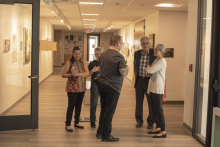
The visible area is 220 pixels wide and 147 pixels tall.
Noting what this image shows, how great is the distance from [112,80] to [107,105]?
41 cm

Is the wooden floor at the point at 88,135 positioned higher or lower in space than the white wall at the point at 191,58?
lower

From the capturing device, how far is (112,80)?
387 centimetres

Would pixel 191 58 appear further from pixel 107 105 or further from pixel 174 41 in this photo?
pixel 174 41

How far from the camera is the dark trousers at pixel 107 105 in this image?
3.90 meters

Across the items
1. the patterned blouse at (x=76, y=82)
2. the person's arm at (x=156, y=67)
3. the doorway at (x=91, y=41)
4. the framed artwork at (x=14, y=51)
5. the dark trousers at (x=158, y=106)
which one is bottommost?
the dark trousers at (x=158, y=106)

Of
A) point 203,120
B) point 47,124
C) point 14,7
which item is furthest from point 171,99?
point 14,7

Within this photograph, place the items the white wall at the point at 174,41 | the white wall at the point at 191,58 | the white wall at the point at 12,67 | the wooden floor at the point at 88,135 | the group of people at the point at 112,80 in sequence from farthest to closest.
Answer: the white wall at the point at 174,41 → the white wall at the point at 191,58 → the white wall at the point at 12,67 → the wooden floor at the point at 88,135 → the group of people at the point at 112,80

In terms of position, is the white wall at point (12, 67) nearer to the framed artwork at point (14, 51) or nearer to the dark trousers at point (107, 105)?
the framed artwork at point (14, 51)

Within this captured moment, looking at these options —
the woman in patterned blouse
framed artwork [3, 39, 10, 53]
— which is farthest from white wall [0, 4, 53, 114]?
the woman in patterned blouse

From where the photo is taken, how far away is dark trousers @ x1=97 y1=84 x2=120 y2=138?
390 centimetres

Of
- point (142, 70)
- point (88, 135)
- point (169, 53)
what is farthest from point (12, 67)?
point (169, 53)

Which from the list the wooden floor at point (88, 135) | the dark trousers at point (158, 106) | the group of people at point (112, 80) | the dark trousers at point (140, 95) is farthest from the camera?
the dark trousers at point (140, 95)

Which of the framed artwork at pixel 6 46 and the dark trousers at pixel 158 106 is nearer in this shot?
the dark trousers at pixel 158 106

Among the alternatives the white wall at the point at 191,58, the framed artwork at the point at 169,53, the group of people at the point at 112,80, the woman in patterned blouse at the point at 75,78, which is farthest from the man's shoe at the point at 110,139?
the framed artwork at the point at 169,53
